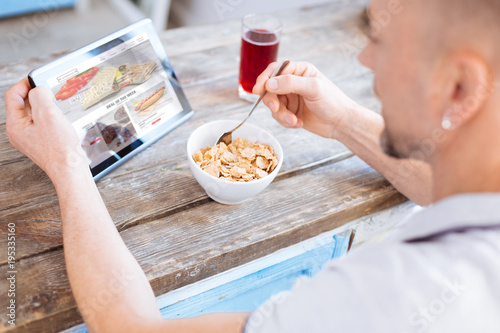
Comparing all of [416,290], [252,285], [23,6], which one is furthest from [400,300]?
[23,6]

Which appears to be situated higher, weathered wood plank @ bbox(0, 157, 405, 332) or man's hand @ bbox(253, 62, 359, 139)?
man's hand @ bbox(253, 62, 359, 139)

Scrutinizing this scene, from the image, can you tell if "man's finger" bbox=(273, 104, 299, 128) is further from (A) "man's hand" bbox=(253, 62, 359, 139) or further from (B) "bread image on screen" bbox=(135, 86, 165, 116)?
(B) "bread image on screen" bbox=(135, 86, 165, 116)

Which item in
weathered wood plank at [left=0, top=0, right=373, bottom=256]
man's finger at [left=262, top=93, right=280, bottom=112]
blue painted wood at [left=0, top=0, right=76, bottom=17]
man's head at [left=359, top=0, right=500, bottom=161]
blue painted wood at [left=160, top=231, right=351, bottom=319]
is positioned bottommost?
blue painted wood at [left=0, top=0, right=76, bottom=17]

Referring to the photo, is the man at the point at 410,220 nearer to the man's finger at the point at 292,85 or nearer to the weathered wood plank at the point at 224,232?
the weathered wood plank at the point at 224,232

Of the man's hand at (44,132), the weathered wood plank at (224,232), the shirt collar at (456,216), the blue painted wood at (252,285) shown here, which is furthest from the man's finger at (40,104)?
the shirt collar at (456,216)

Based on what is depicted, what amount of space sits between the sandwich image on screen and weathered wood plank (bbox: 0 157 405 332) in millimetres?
221

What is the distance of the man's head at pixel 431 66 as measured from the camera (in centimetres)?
57

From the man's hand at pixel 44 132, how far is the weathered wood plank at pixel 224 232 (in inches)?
6.5

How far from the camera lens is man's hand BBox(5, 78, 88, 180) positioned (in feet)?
2.80

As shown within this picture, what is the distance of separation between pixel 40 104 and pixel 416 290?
710mm

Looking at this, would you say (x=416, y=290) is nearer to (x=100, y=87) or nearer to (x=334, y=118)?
(x=334, y=118)

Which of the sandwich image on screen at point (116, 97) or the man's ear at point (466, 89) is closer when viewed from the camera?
the man's ear at point (466, 89)

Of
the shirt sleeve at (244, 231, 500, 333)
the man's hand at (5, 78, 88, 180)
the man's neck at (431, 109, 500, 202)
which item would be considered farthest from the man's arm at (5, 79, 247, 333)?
the man's neck at (431, 109, 500, 202)

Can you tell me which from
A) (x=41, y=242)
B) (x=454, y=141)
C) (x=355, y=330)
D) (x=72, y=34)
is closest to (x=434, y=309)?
(x=355, y=330)
